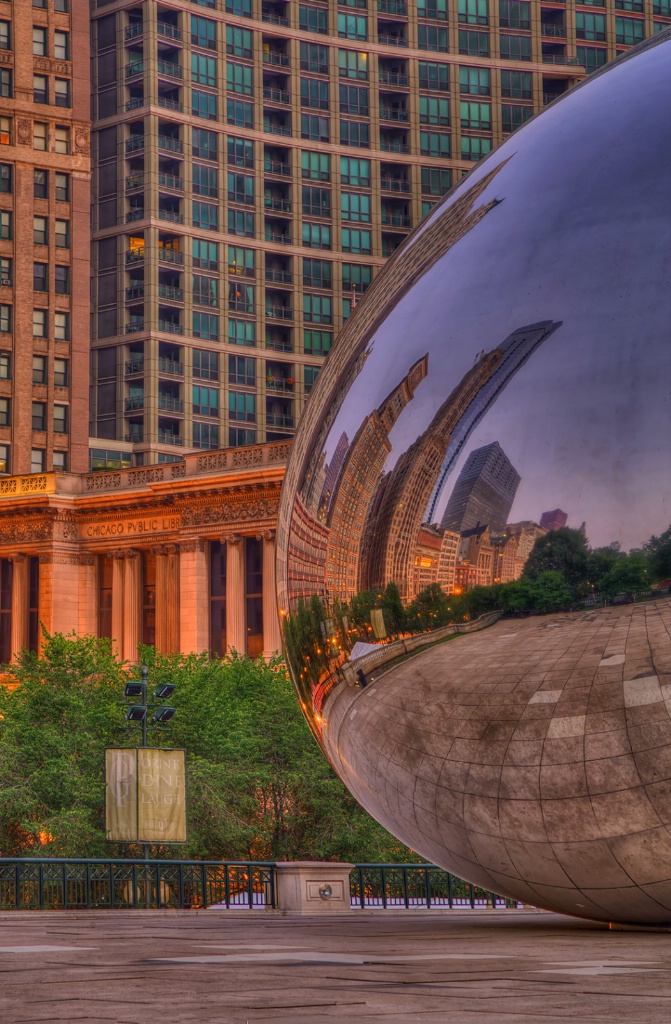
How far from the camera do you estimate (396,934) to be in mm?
10016

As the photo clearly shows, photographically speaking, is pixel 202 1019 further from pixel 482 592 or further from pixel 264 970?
pixel 482 592

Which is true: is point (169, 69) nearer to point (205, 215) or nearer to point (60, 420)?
point (205, 215)

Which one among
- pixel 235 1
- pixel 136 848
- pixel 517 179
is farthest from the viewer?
pixel 235 1

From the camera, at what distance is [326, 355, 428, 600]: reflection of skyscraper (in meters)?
8.22

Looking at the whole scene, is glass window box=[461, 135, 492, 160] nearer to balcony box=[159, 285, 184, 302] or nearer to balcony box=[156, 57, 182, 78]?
balcony box=[156, 57, 182, 78]

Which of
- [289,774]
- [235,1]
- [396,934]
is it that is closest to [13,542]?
[289,774]

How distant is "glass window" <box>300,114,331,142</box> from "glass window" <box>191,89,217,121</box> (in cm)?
690

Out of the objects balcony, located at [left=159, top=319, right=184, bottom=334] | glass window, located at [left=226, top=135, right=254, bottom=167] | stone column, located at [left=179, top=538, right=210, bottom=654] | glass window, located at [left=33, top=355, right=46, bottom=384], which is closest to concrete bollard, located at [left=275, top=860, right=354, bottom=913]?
stone column, located at [left=179, top=538, right=210, bottom=654]

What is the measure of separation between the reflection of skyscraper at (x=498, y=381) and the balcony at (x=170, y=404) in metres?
103

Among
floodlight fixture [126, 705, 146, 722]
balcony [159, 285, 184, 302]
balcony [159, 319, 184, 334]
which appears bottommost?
floodlight fixture [126, 705, 146, 722]

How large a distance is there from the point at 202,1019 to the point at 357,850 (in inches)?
1759

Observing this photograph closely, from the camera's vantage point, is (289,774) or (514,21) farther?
(514,21)

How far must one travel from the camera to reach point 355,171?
119125 mm

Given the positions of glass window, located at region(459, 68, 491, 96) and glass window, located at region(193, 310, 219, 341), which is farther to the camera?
glass window, located at region(459, 68, 491, 96)
